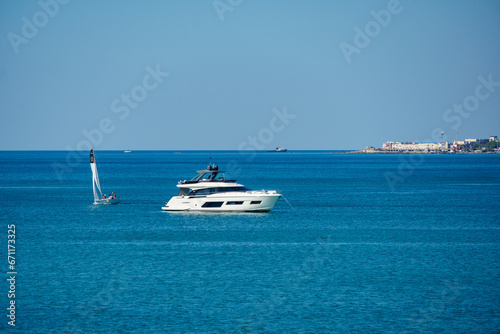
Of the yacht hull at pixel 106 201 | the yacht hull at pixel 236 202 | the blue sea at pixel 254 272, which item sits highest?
the yacht hull at pixel 106 201

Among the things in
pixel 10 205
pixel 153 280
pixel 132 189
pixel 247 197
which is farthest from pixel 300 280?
pixel 132 189

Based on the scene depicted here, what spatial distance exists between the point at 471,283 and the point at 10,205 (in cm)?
6908

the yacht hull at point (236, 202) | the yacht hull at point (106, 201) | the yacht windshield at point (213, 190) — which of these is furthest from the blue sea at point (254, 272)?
the yacht hull at point (106, 201)

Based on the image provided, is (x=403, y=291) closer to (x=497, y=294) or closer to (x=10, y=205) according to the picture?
(x=497, y=294)

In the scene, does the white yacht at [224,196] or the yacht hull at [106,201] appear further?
the yacht hull at [106,201]

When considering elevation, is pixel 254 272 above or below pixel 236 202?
below

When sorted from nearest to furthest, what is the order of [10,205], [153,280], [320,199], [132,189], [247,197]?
[153,280], [247,197], [10,205], [320,199], [132,189]

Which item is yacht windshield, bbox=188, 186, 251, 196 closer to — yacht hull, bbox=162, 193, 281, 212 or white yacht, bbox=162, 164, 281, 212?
white yacht, bbox=162, 164, 281, 212

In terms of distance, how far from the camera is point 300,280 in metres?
44.8

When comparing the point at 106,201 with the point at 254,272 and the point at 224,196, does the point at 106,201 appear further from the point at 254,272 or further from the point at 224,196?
the point at 254,272

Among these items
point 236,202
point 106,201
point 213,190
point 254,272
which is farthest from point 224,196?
point 254,272

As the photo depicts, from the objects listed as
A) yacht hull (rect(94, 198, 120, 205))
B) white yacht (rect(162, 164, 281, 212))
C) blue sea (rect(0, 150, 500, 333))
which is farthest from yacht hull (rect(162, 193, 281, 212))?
yacht hull (rect(94, 198, 120, 205))

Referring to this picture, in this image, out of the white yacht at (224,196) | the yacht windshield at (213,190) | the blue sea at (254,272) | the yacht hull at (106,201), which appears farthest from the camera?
the yacht hull at (106,201)

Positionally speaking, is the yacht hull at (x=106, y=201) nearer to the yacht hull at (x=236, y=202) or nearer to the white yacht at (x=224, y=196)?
the white yacht at (x=224, y=196)
